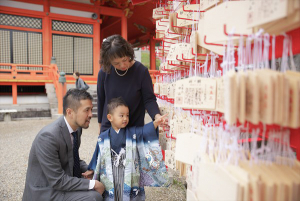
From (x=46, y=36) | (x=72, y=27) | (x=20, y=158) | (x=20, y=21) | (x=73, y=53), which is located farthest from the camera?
(x=73, y=53)

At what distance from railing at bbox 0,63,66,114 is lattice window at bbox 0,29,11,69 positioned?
265 mm

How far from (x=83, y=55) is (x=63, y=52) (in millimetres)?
881

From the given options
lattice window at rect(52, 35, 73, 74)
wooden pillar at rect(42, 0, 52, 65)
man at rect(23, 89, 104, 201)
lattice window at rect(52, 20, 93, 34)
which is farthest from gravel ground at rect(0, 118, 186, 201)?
lattice window at rect(52, 20, 93, 34)

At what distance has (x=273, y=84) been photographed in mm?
769

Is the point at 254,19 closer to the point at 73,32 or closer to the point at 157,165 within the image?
the point at 157,165

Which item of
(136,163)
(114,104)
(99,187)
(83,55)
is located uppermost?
(83,55)

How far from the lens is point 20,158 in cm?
451

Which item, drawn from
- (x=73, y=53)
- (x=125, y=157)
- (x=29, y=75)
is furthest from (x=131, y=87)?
(x=73, y=53)

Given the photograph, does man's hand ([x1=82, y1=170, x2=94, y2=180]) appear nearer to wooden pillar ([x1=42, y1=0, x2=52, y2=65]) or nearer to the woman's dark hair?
the woman's dark hair

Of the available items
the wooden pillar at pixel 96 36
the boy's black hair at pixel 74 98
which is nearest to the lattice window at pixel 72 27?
the wooden pillar at pixel 96 36

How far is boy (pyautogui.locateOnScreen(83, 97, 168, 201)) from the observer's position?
78.9 inches

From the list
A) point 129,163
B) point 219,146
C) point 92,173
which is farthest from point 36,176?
point 219,146

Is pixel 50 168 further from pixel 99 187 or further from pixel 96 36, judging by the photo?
pixel 96 36

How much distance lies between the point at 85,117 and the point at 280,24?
156 cm
